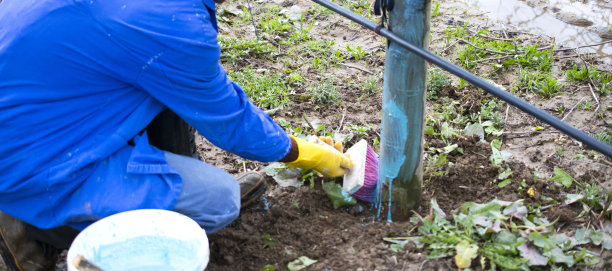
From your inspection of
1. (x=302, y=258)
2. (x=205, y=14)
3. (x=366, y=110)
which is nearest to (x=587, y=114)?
(x=366, y=110)

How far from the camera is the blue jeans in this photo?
2225mm

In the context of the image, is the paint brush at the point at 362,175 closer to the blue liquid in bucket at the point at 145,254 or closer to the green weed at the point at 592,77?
the blue liquid in bucket at the point at 145,254

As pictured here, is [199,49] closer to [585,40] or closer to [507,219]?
[507,219]

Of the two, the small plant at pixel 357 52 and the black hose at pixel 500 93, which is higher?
the black hose at pixel 500 93

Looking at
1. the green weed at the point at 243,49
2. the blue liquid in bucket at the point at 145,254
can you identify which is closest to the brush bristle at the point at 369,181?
the blue liquid in bucket at the point at 145,254

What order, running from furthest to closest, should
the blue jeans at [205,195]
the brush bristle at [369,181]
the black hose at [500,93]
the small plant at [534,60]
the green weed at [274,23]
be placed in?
the green weed at [274,23] < the small plant at [534,60] < the brush bristle at [369,181] < the blue jeans at [205,195] < the black hose at [500,93]

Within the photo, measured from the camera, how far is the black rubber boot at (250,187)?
107 inches

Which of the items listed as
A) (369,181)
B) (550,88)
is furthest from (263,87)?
(550,88)

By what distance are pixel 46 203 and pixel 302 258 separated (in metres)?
1.01

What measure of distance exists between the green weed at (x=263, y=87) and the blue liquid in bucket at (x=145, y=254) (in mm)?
1774

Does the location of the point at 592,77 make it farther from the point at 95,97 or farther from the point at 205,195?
the point at 95,97

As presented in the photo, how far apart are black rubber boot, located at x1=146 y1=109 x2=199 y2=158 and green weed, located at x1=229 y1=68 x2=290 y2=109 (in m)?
1.11

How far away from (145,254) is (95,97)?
1.98 ft

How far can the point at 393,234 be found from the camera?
2340mm
